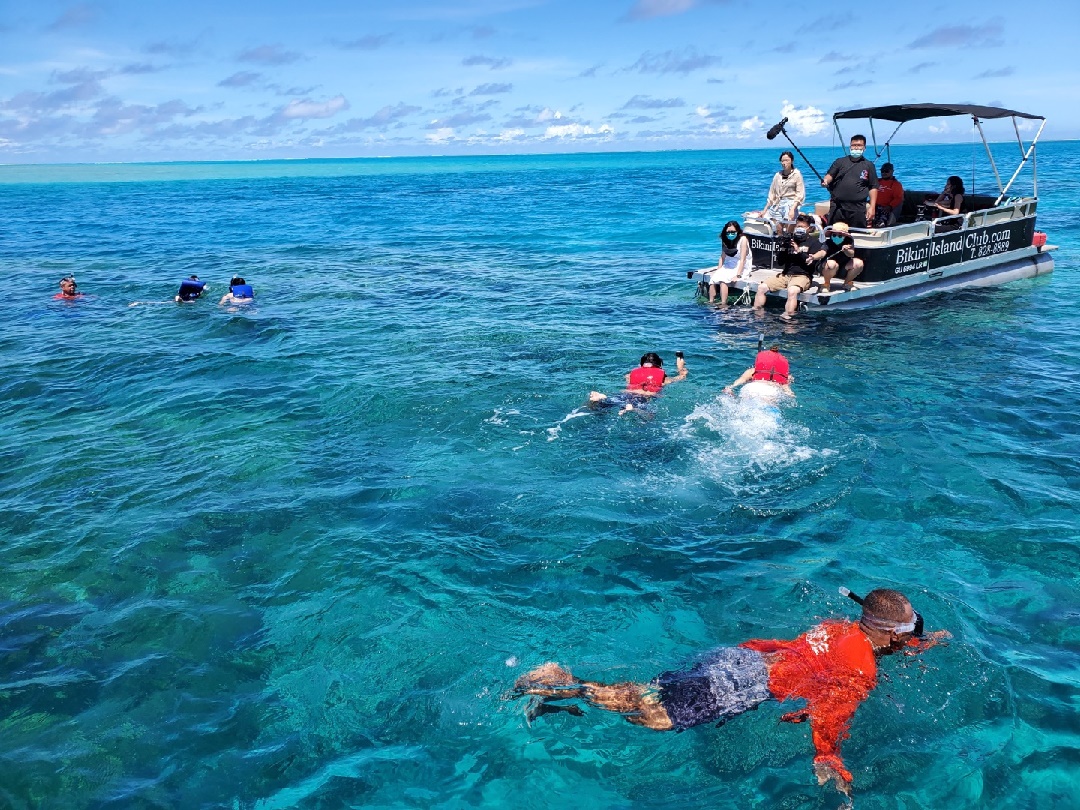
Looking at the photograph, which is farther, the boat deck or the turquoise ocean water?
the boat deck

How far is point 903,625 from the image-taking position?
555cm

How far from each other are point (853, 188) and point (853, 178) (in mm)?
238

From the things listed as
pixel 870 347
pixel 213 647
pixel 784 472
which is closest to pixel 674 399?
pixel 784 472

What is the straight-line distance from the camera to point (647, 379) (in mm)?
12094

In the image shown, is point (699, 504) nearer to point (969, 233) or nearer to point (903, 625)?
point (903, 625)

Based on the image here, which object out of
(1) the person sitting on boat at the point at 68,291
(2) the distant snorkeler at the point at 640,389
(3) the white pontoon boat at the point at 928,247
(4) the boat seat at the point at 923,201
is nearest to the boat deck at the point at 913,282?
(3) the white pontoon boat at the point at 928,247

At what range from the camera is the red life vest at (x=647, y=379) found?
39.7ft

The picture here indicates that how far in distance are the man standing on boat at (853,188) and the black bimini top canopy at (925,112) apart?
5.71 ft

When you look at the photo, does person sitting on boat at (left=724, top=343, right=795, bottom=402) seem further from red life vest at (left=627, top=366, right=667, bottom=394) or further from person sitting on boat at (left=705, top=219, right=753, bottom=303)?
person sitting on boat at (left=705, top=219, right=753, bottom=303)

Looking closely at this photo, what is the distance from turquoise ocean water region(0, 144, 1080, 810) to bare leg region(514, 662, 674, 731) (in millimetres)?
195

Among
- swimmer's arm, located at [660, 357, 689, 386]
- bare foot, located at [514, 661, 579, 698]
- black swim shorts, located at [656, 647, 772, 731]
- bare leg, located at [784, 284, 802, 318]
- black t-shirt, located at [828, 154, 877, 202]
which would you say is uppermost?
black t-shirt, located at [828, 154, 877, 202]

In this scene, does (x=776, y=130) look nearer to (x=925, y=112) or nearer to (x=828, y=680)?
(x=925, y=112)

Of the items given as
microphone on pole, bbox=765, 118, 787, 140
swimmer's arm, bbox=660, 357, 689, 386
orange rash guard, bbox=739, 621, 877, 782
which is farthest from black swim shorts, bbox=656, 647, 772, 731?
microphone on pole, bbox=765, 118, 787, 140

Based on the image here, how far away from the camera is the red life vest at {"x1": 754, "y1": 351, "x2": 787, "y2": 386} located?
470 inches
